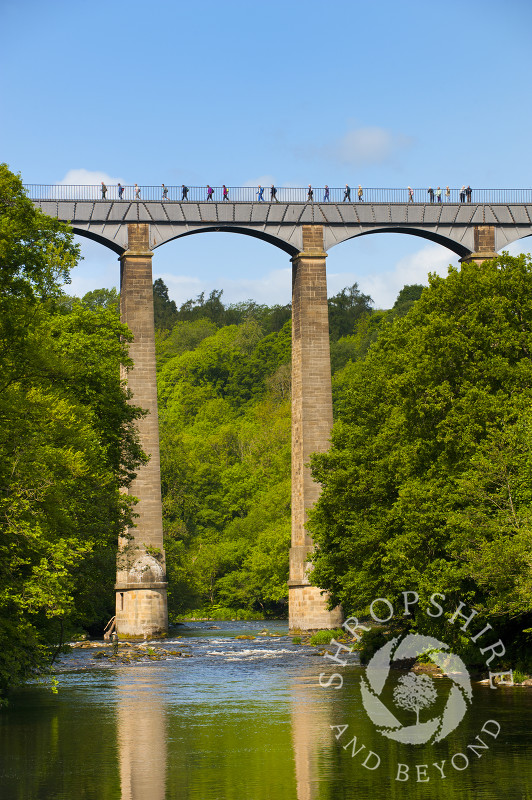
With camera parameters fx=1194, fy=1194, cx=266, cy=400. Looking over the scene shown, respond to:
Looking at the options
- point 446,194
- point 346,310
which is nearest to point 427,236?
point 446,194

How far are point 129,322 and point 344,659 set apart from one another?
74.1 feet

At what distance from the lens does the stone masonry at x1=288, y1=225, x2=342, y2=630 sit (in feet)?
211

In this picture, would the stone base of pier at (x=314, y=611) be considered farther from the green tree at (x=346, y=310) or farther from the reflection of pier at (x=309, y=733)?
the green tree at (x=346, y=310)

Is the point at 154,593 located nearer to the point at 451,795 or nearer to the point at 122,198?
the point at 122,198

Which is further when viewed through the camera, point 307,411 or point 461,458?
point 307,411

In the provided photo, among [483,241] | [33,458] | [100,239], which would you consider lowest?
[33,458]

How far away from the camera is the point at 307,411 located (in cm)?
6438

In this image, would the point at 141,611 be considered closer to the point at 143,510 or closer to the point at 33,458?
the point at 143,510

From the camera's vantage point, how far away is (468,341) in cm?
3703

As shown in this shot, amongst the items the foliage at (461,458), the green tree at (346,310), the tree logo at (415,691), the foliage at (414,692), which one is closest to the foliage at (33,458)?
the tree logo at (415,691)

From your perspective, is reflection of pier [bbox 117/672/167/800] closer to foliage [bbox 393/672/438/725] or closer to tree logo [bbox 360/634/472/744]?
tree logo [bbox 360/634/472/744]

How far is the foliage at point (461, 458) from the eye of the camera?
33.6 m
